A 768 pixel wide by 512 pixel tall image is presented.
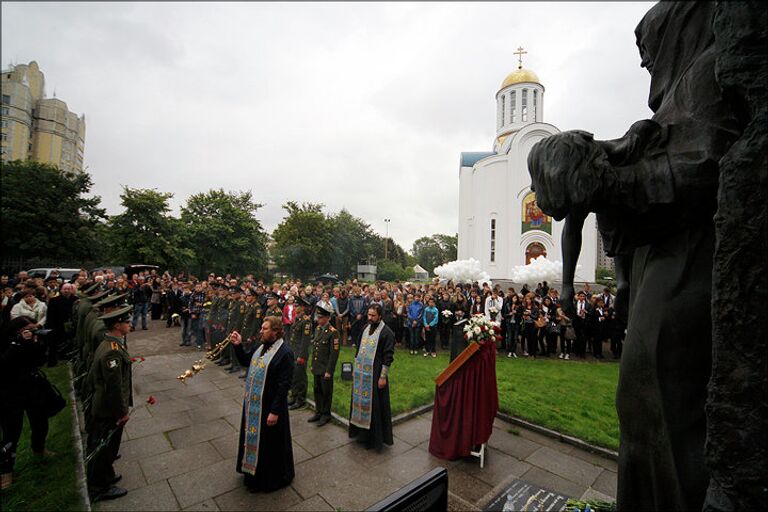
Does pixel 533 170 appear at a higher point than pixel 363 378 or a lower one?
higher

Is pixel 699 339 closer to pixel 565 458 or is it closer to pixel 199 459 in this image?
pixel 565 458

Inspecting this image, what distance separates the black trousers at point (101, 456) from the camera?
428 centimetres

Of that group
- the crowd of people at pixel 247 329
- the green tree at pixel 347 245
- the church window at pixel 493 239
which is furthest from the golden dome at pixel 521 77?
the crowd of people at pixel 247 329

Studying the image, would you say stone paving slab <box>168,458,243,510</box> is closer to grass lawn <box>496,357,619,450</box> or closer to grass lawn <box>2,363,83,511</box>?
grass lawn <box>2,363,83,511</box>

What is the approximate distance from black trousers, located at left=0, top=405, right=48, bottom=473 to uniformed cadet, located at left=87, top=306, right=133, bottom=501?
2.82 ft

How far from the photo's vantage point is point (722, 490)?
953 millimetres

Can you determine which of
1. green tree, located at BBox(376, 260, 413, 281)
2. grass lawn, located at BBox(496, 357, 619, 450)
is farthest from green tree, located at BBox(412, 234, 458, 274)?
grass lawn, located at BBox(496, 357, 619, 450)

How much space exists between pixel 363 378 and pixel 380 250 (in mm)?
62248

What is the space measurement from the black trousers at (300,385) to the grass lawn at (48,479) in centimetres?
354

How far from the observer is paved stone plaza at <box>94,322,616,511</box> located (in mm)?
4258

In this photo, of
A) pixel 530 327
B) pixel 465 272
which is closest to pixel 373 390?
pixel 530 327

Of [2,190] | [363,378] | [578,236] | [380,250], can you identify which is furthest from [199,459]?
[380,250]

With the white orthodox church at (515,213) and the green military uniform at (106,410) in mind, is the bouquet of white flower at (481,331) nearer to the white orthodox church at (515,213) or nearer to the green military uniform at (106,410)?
the green military uniform at (106,410)

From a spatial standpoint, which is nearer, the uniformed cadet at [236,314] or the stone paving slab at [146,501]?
the stone paving slab at [146,501]
